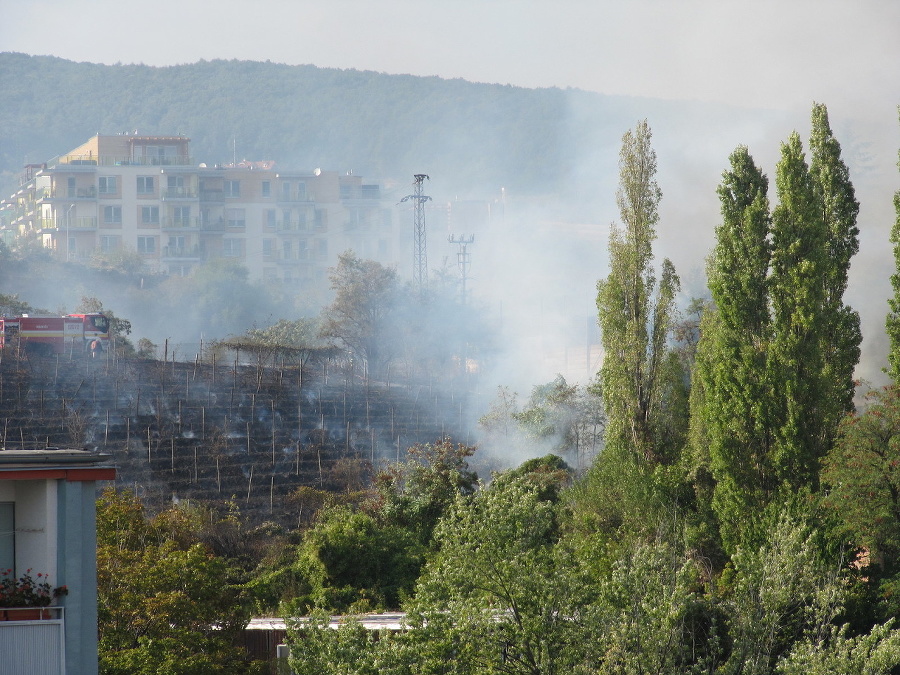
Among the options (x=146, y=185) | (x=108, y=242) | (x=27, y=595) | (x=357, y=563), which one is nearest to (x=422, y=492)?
(x=357, y=563)

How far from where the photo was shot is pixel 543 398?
55.2 meters

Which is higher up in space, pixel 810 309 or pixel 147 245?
pixel 147 245

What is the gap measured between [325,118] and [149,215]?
7972 cm

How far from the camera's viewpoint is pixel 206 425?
4256cm

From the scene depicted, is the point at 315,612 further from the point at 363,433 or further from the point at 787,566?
the point at 363,433

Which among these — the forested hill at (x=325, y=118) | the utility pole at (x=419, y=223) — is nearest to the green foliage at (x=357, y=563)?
the utility pole at (x=419, y=223)

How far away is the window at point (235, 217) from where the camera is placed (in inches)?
4803

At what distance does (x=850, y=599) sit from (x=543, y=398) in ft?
106

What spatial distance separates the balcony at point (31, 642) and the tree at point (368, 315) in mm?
60039

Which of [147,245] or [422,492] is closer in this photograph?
[422,492]

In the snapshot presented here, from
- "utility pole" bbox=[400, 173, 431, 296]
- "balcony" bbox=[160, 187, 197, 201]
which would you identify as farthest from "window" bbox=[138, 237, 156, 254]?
"utility pole" bbox=[400, 173, 431, 296]

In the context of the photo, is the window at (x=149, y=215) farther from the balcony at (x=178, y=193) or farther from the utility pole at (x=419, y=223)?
the utility pole at (x=419, y=223)

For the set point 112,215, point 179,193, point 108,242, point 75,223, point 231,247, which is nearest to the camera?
point 75,223

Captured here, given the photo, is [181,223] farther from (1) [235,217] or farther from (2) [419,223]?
(2) [419,223]
